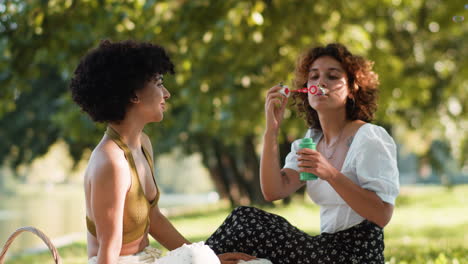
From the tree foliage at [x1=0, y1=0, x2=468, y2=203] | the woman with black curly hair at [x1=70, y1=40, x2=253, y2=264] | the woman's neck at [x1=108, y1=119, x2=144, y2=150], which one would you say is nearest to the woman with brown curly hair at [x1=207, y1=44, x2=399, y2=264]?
the woman with black curly hair at [x1=70, y1=40, x2=253, y2=264]

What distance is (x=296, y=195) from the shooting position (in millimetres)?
17562

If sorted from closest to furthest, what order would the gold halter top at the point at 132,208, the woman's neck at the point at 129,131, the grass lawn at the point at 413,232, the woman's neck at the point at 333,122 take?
the gold halter top at the point at 132,208 → the woman's neck at the point at 129,131 → the woman's neck at the point at 333,122 → the grass lawn at the point at 413,232

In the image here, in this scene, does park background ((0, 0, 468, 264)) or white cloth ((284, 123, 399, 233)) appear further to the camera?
park background ((0, 0, 468, 264))

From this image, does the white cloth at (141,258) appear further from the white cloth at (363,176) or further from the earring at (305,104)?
the earring at (305,104)

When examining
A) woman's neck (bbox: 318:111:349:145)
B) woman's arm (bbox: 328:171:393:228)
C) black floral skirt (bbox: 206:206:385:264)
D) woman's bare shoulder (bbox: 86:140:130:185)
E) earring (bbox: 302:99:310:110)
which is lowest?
black floral skirt (bbox: 206:206:385:264)

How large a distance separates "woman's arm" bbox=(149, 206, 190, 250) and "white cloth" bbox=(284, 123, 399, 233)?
0.77 m

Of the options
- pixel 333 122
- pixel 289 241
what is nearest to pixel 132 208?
pixel 289 241

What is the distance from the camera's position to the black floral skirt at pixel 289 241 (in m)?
3.13

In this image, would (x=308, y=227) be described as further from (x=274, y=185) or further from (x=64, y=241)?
(x=274, y=185)

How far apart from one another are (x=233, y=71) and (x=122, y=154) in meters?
5.80

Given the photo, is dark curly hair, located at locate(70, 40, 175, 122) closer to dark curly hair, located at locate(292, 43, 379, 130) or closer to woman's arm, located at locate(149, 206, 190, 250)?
woman's arm, located at locate(149, 206, 190, 250)

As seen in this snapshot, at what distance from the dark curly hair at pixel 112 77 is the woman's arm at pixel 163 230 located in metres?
0.64

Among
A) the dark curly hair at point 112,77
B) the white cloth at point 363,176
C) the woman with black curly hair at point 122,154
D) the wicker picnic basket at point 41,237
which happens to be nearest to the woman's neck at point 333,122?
the white cloth at point 363,176

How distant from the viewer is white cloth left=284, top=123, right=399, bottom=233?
3043 mm
